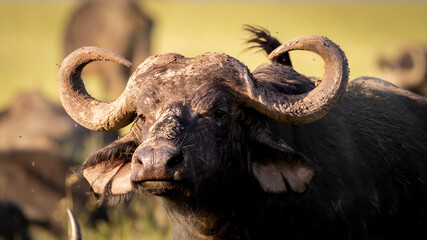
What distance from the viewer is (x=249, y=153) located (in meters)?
4.36

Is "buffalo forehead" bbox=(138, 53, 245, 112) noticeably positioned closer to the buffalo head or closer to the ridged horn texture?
the buffalo head

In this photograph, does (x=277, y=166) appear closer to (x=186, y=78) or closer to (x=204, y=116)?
(x=204, y=116)

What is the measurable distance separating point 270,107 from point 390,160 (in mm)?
1292

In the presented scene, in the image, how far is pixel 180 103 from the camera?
4.02 m

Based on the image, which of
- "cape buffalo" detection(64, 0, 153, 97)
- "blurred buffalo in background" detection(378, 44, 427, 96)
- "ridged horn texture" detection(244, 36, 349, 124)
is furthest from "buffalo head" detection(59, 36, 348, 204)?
"cape buffalo" detection(64, 0, 153, 97)

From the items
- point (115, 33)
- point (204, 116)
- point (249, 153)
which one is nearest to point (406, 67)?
point (115, 33)

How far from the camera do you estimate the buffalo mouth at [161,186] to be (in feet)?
11.9

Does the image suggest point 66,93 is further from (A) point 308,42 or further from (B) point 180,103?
(A) point 308,42

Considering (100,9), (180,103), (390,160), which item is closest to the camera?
(180,103)

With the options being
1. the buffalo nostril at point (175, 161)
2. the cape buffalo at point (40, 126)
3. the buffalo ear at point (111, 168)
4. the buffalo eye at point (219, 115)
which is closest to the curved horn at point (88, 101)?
the buffalo ear at point (111, 168)

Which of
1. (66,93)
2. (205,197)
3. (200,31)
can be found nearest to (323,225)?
(205,197)

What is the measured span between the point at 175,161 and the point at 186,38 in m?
33.7

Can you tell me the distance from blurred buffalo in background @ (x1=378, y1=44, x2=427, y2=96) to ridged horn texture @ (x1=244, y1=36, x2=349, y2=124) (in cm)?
1453

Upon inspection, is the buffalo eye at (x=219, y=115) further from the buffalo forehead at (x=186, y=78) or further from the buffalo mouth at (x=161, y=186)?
the buffalo mouth at (x=161, y=186)
